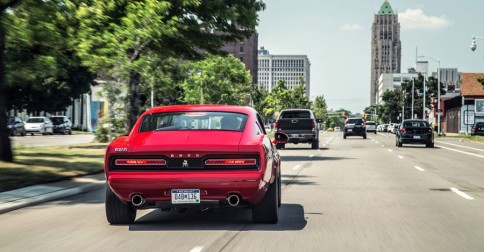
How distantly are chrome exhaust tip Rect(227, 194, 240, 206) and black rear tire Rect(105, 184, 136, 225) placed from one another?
54.3 inches

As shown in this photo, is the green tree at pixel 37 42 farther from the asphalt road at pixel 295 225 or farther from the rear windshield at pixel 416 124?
the rear windshield at pixel 416 124

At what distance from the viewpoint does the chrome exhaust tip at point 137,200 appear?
7.27 m

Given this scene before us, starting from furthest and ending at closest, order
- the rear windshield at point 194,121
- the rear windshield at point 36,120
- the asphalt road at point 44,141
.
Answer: the rear windshield at point 36,120
the asphalt road at point 44,141
the rear windshield at point 194,121

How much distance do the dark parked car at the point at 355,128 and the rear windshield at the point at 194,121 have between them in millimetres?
46454

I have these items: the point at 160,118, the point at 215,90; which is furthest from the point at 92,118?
the point at 160,118

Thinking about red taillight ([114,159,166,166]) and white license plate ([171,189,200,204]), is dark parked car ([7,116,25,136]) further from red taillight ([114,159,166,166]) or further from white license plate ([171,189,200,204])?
white license plate ([171,189,200,204])

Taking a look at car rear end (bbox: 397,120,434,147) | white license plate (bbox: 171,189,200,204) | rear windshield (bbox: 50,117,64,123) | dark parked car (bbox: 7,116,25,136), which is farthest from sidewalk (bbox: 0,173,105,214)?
rear windshield (bbox: 50,117,64,123)

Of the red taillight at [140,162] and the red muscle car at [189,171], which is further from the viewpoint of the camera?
the red taillight at [140,162]

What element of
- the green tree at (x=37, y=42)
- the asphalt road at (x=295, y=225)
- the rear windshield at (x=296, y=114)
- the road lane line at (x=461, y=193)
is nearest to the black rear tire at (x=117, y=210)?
the asphalt road at (x=295, y=225)

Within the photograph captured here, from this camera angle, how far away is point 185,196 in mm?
7211

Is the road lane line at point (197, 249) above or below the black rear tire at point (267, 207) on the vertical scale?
below

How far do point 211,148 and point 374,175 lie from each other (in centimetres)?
977

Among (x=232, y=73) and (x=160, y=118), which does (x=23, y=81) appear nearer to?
(x=160, y=118)

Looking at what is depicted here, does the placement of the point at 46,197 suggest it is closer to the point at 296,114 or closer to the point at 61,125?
the point at 296,114
